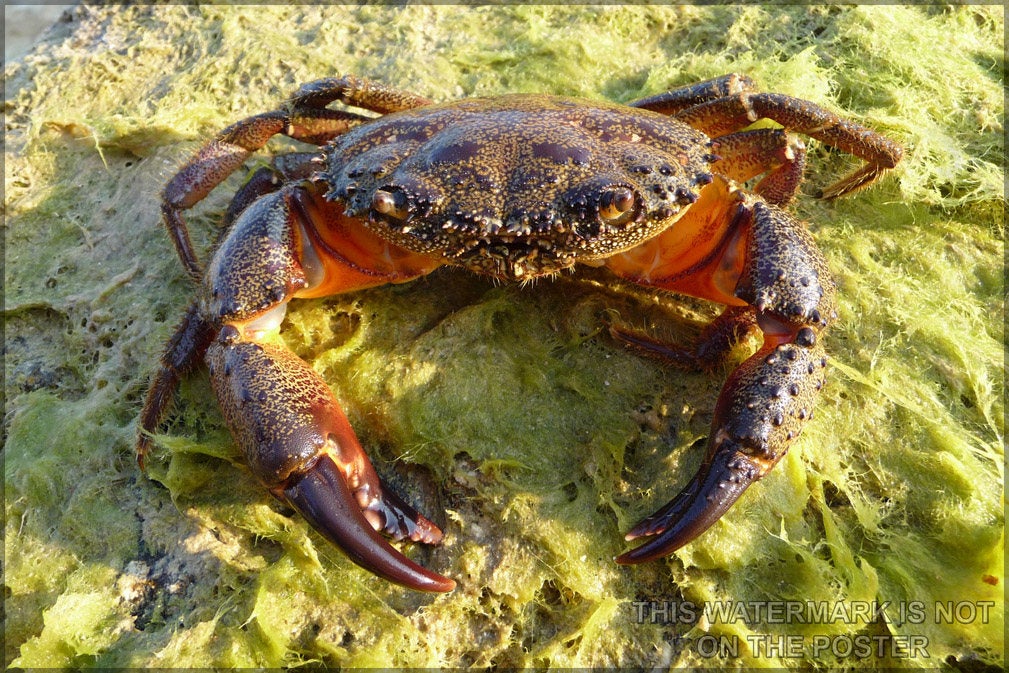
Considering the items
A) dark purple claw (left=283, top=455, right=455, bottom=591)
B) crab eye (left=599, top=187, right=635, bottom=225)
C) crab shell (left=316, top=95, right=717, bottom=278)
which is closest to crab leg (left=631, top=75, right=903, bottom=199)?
crab shell (left=316, top=95, right=717, bottom=278)

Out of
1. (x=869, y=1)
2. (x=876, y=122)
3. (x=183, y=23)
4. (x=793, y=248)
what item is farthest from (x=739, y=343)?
(x=183, y=23)

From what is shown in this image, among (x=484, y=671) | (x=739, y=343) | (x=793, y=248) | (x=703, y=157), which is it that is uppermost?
(x=703, y=157)

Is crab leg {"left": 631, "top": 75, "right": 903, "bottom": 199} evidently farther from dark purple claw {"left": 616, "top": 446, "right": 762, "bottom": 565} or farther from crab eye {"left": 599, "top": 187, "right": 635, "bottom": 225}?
dark purple claw {"left": 616, "top": 446, "right": 762, "bottom": 565}

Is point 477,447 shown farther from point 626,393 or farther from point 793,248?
point 793,248

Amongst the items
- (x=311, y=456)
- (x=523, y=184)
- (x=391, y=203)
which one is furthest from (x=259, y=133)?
(x=311, y=456)

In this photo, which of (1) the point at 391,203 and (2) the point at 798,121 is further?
(2) the point at 798,121

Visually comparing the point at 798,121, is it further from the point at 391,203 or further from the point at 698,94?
the point at 391,203

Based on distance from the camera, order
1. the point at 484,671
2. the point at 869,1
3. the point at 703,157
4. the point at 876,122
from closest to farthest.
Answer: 1. the point at 484,671
2. the point at 703,157
3. the point at 876,122
4. the point at 869,1
